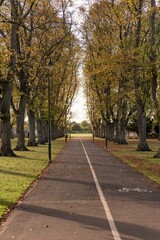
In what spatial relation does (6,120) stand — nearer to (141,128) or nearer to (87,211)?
(141,128)

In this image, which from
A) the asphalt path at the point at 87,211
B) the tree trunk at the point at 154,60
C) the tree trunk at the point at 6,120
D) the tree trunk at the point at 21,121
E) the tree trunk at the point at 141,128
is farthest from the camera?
the tree trunk at the point at 141,128

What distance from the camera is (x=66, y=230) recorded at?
8094 millimetres

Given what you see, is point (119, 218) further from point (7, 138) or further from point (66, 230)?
point (7, 138)

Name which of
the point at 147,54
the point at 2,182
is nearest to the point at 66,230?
the point at 2,182

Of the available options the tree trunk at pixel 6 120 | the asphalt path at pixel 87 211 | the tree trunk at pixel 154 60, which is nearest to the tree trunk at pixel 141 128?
the tree trunk at pixel 154 60

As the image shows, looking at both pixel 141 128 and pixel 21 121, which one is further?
pixel 141 128

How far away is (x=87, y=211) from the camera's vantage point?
32.7 feet

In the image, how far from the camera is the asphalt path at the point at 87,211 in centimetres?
784

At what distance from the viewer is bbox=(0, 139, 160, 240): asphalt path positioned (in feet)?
25.7

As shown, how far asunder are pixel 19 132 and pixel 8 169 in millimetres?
16626

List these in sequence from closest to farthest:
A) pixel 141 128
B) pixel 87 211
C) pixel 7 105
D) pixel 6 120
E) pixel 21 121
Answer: pixel 87 211 < pixel 7 105 < pixel 6 120 < pixel 21 121 < pixel 141 128

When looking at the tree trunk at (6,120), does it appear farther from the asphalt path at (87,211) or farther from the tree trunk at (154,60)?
the asphalt path at (87,211)

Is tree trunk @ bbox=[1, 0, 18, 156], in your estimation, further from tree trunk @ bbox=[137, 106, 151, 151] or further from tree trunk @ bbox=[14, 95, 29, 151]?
tree trunk @ bbox=[137, 106, 151, 151]

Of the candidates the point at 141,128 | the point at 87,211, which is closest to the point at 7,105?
the point at 141,128
